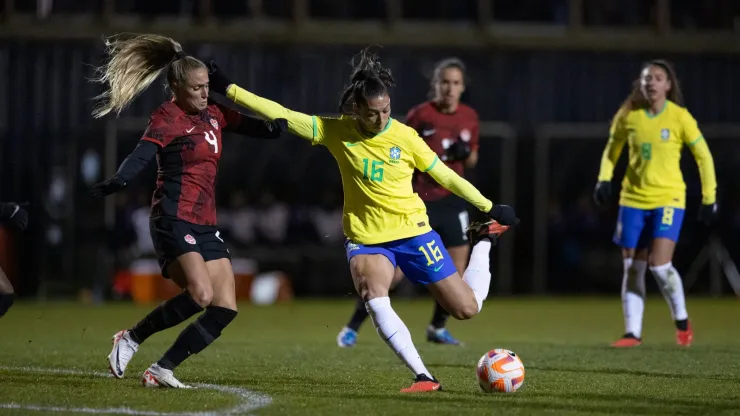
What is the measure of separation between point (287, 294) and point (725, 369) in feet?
35.7

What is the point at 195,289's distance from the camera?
7008mm

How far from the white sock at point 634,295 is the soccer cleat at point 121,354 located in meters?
4.66

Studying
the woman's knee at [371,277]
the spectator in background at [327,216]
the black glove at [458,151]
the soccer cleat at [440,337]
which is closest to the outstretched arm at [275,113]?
the woman's knee at [371,277]

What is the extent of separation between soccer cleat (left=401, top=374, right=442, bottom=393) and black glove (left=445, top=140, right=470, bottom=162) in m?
3.39

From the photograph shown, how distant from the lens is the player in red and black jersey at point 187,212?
23.0 ft

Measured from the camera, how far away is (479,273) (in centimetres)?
764

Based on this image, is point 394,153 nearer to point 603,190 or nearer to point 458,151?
point 458,151

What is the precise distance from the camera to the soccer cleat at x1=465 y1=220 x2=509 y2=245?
7781 mm

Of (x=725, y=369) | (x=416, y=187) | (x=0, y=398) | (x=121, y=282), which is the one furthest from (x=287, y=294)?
(x=0, y=398)

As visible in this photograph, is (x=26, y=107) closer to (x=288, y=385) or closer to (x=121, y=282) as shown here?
(x=121, y=282)

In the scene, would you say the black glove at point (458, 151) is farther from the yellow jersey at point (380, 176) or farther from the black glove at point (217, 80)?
the black glove at point (217, 80)

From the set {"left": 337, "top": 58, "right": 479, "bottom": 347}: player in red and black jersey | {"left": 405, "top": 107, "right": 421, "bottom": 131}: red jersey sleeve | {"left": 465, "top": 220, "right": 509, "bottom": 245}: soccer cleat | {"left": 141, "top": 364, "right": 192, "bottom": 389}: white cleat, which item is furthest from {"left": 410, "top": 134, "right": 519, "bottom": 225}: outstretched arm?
{"left": 405, "top": 107, "right": 421, "bottom": 131}: red jersey sleeve

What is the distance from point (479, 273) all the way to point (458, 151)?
2490 millimetres

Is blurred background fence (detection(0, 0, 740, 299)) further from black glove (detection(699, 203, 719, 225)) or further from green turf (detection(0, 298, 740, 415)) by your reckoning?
black glove (detection(699, 203, 719, 225))
